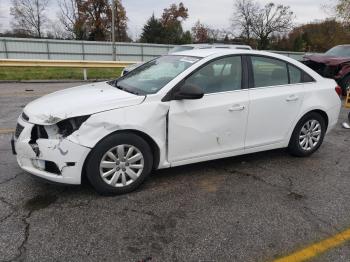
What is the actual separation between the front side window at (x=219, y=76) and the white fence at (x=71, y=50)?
2517 cm

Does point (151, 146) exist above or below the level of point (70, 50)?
above

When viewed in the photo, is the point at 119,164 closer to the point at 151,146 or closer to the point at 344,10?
the point at 151,146

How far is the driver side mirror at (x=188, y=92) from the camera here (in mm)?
3740

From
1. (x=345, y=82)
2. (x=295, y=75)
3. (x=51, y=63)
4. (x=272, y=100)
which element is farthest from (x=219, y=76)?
(x=51, y=63)

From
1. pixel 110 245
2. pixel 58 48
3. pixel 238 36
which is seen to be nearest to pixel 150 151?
pixel 110 245

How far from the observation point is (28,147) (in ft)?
11.4

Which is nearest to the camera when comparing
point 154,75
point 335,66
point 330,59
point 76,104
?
point 76,104

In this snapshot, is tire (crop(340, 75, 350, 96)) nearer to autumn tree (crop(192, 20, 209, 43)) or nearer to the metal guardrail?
the metal guardrail

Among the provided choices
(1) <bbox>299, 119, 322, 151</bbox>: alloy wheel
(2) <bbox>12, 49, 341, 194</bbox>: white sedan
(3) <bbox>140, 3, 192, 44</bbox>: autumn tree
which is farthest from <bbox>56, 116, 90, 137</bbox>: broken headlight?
(3) <bbox>140, 3, 192, 44</bbox>: autumn tree

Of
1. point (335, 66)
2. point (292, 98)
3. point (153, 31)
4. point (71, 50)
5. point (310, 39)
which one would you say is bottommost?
point (71, 50)

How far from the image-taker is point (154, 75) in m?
4.37

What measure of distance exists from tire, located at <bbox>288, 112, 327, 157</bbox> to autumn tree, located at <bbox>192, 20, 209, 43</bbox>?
58.7 meters

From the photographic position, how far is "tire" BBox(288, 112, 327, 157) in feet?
16.0

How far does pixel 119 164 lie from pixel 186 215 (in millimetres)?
887
